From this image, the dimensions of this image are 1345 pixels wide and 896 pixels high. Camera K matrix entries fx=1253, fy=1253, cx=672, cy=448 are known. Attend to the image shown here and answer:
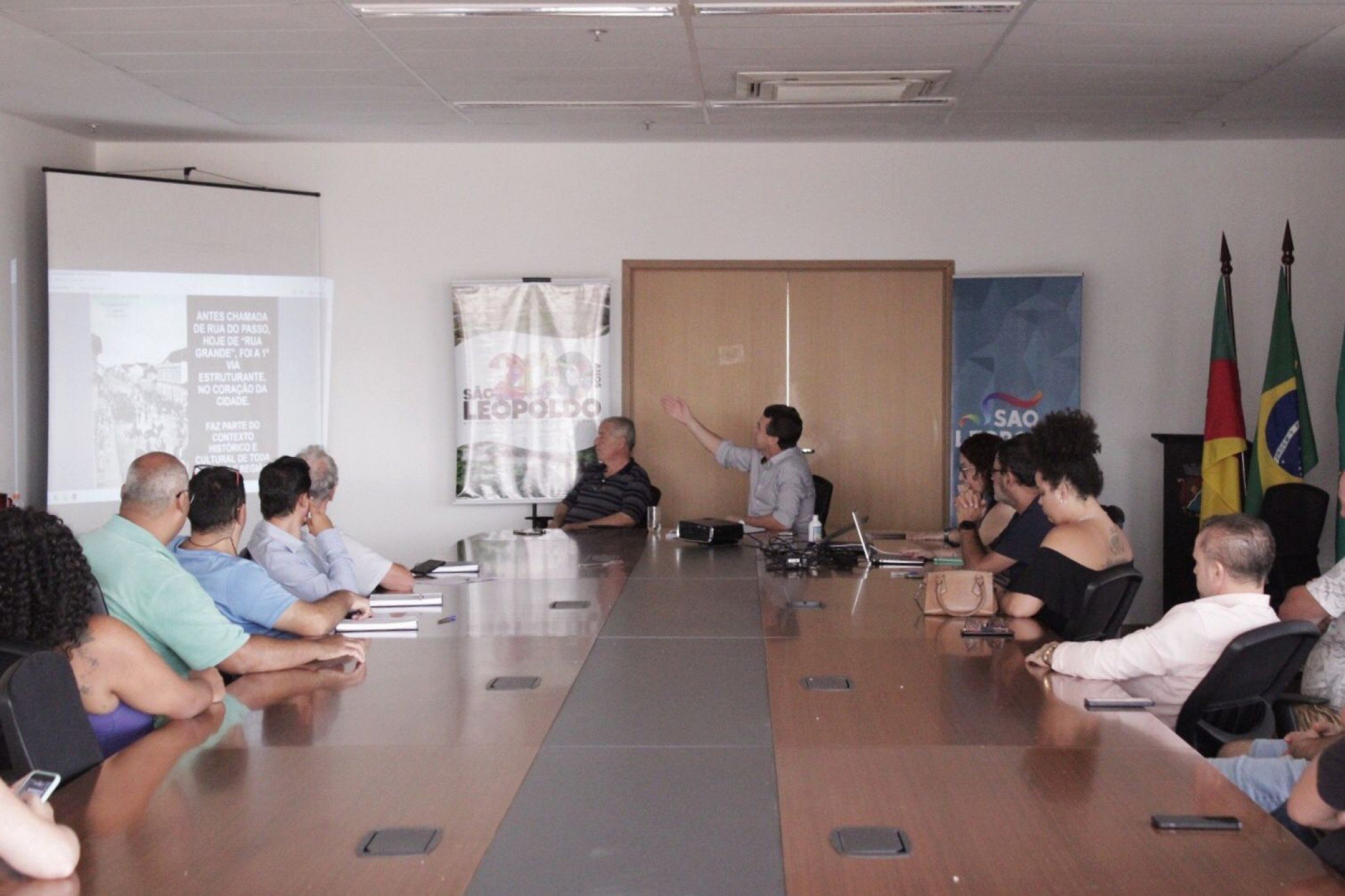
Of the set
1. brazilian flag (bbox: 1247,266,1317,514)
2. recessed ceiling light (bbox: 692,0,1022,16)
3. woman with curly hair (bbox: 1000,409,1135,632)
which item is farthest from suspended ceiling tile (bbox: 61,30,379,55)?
brazilian flag (bbox: 1247,266,1317,514)

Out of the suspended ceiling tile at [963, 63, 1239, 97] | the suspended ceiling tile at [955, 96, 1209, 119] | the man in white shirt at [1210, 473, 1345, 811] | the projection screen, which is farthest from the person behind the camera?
the projection screen

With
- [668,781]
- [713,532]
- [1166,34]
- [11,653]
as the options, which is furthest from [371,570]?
[1166,34]

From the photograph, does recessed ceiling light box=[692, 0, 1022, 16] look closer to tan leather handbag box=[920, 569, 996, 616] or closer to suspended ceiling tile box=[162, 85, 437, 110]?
suspended ceiling tile box=[162, 85, 437, 110]

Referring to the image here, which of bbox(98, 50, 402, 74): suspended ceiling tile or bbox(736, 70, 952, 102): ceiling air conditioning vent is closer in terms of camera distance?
bbox(98, 50, 402, 74): suspended ceiling tile

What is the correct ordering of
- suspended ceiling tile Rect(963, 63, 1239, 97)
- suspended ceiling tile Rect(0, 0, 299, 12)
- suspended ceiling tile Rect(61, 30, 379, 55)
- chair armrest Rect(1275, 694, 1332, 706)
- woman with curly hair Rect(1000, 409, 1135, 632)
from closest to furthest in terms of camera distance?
chair armrest Rect(1275, 694, 1332, 706) < woman with curly hair Rect(1000, 409, 1135, 632) < suspended ceiling tile Rect(0, 0, 299, 12) < suspended ceiling tile Rect(61, 30, 379, 55) < suspended ceiling tile Rect(963, 63, 1239, 97)

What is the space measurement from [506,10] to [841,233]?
10.4 feet

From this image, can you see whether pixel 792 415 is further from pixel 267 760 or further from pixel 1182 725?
pixel 267 760

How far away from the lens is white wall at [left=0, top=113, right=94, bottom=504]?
21.3ft

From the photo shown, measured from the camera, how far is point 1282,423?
6.68 m

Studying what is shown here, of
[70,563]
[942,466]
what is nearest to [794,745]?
[70,563]

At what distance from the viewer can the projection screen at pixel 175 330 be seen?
6633mm

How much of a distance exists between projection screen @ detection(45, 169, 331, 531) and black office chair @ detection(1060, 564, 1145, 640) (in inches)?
192

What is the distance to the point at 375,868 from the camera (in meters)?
1.82

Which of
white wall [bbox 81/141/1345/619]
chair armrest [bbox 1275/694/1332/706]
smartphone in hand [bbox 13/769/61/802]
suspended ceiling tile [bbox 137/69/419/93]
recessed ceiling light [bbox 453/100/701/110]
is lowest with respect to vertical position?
chair armrest [bbox 1275/694/1332/706]
